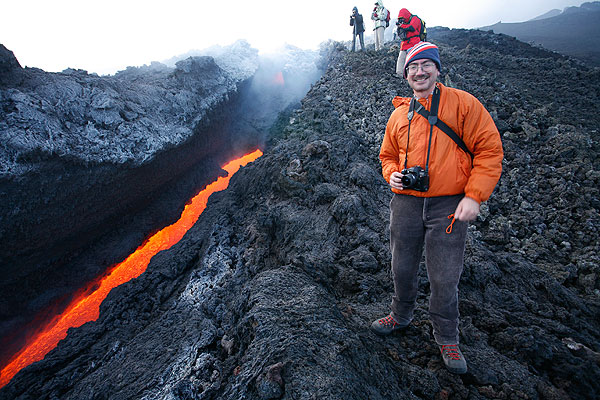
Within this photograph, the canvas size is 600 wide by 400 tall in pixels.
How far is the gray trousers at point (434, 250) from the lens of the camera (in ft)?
6.15

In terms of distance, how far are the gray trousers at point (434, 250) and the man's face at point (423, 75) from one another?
732 millimetres

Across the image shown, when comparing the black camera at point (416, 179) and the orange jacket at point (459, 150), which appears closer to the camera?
the orange jacket at point (459, 150)

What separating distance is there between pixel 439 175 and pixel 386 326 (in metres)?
1.37

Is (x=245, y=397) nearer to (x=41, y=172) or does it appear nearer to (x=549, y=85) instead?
(x=41, y=172)

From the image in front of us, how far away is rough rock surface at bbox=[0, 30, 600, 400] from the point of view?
6.79ft

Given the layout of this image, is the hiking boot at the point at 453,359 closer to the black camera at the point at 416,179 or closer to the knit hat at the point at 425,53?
the black camera at the point at 416,179

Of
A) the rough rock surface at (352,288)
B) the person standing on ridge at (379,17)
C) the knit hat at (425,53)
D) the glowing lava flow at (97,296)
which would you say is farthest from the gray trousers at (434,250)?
the person standing on ridge at (379,17)

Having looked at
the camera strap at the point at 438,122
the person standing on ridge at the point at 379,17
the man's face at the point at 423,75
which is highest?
the person standing on ridge at the point at 379,17

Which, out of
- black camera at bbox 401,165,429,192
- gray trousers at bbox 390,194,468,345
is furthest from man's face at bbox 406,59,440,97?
gray trousers at bbox 390,194,468,345

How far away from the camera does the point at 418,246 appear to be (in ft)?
6.94

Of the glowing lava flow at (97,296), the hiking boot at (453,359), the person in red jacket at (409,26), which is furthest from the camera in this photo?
the person in red jacket at (409,26)

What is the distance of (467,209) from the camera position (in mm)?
1695

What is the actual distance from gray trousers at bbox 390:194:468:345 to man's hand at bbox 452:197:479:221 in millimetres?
122

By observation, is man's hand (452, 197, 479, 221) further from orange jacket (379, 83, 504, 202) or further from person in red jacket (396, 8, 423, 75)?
person in red jacket (396, 8, 423, 75)
